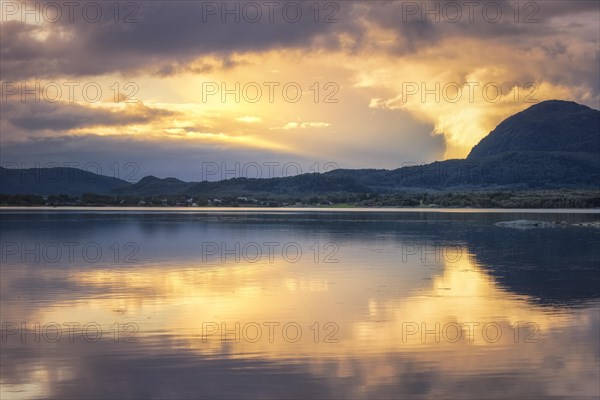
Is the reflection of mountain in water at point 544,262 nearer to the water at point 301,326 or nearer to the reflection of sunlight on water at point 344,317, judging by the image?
the water at point 301,326

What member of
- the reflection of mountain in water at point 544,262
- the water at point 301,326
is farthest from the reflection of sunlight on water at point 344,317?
the reflection of mountain in water at point 544,262

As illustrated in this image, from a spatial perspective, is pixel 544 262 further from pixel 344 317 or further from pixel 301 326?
A: pixel 301 326

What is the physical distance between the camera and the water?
36.6 feet

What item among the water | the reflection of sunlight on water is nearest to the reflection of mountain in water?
the water

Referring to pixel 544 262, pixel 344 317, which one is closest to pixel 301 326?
pixel 344 317

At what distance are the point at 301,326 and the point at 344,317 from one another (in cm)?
149

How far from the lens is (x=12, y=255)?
1245 inches

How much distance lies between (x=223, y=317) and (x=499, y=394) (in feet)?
25.5

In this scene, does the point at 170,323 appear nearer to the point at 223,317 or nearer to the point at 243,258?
the point at 223,317

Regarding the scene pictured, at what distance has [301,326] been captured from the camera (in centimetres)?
1560

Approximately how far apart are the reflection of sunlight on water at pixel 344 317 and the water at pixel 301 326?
5cm

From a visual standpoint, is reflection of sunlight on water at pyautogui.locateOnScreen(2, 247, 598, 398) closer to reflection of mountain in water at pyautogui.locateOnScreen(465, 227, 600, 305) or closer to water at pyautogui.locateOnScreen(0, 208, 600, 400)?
water at pyautogui.locateOnScreen(0, 208, 600, 400)

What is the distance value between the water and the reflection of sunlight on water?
5cm

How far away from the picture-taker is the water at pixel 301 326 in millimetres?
11141
